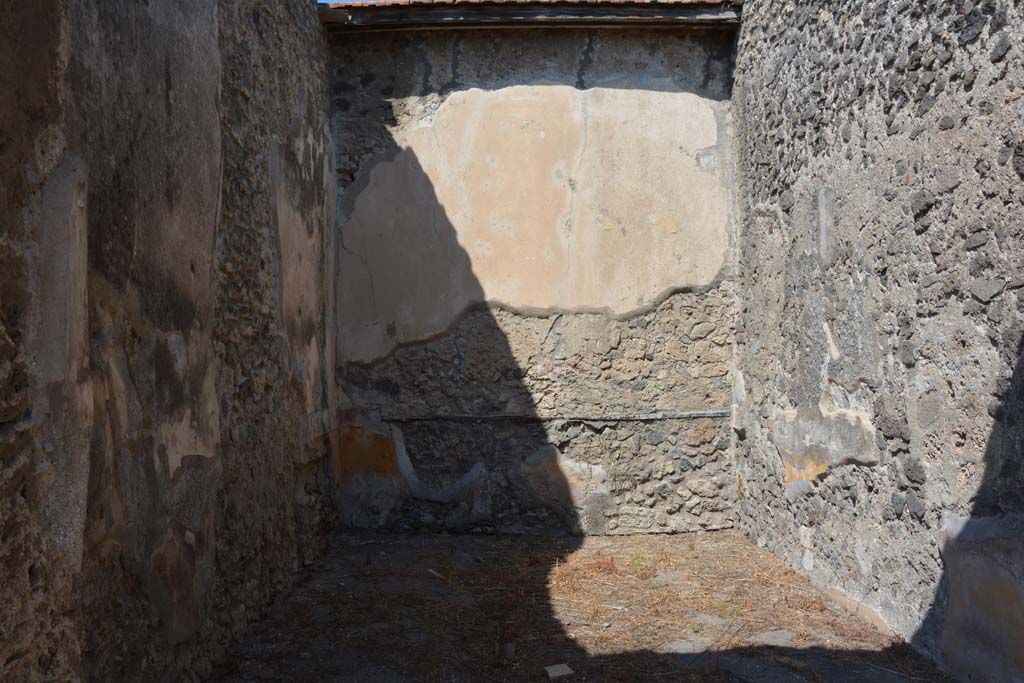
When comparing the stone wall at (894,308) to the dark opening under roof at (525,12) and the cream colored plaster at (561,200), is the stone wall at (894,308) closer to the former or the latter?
the dark opening under roof at (525,12)

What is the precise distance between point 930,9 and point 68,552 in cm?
323

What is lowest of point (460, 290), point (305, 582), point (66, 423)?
point (305, 582)

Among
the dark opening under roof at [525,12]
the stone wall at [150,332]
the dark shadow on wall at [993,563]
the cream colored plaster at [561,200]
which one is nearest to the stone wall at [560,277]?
the cream colored plaster at [561,200]

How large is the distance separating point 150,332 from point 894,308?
2.73m

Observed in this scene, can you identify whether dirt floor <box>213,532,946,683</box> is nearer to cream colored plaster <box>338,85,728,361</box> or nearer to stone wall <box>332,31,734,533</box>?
stone wall <box>332,31,734,533</box>

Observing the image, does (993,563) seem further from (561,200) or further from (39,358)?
(561,200)

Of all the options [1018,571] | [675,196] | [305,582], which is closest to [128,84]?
[305,582]

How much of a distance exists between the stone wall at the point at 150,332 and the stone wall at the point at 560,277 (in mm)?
828

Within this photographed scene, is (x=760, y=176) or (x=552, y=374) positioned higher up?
(x=760, y=176)

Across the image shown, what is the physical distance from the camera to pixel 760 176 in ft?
15.2

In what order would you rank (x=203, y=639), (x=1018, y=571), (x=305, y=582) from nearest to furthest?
(x=1018, y=571) < (x=203, y=639) < (x=305, y=582)

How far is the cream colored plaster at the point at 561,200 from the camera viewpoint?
505 cm

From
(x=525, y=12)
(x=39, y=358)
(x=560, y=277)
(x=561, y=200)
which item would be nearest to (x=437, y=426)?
(x=560, y=277)

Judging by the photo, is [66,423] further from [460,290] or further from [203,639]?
[460,290]
